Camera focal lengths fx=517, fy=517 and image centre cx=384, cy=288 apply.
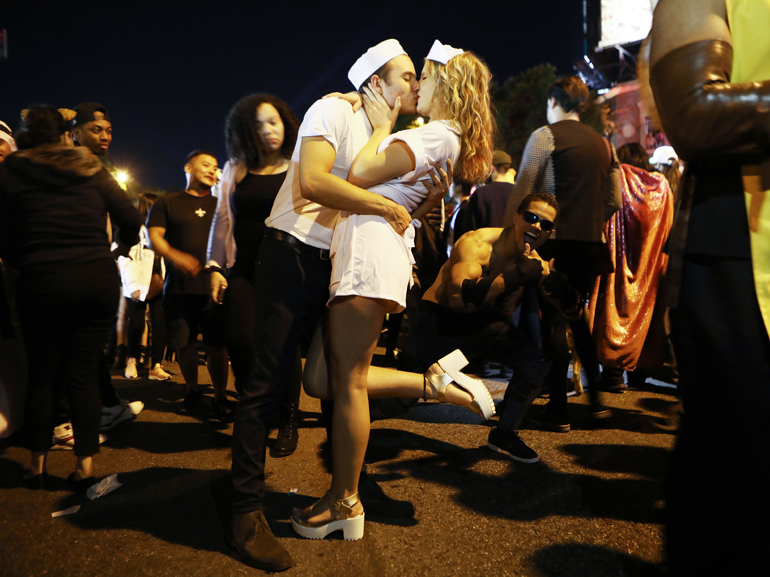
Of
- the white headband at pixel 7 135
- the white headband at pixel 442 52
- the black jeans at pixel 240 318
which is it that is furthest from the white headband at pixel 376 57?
the white headband at pixel 7 135

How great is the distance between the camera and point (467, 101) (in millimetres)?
2004

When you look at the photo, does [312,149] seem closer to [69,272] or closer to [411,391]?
[411,391]

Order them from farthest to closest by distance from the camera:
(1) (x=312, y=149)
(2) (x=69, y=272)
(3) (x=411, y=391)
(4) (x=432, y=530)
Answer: (2) (x=69, y=272) → (3) (x=411, y=391) → (4) (x=432, y=530) → (1) (x=312, y=149)

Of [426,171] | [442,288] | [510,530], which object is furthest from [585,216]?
[510,530]

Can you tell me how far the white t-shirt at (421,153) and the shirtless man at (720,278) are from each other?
89cm

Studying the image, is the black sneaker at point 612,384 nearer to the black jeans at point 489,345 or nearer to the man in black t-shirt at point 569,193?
the man in black t-shirt at point 569,193

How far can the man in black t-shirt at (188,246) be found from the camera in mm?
3943

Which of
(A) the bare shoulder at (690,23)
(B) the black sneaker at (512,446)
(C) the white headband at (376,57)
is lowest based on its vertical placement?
(B) the black sneaker at (512,446)

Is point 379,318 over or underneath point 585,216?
underneath

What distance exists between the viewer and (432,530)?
2.11 metres

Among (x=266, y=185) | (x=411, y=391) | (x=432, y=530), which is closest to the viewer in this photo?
(x=432, y=530)

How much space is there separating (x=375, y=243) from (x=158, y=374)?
428cm

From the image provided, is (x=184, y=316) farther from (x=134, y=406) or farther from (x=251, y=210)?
(x=251, y=210)

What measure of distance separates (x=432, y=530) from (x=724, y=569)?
49.9 inches
